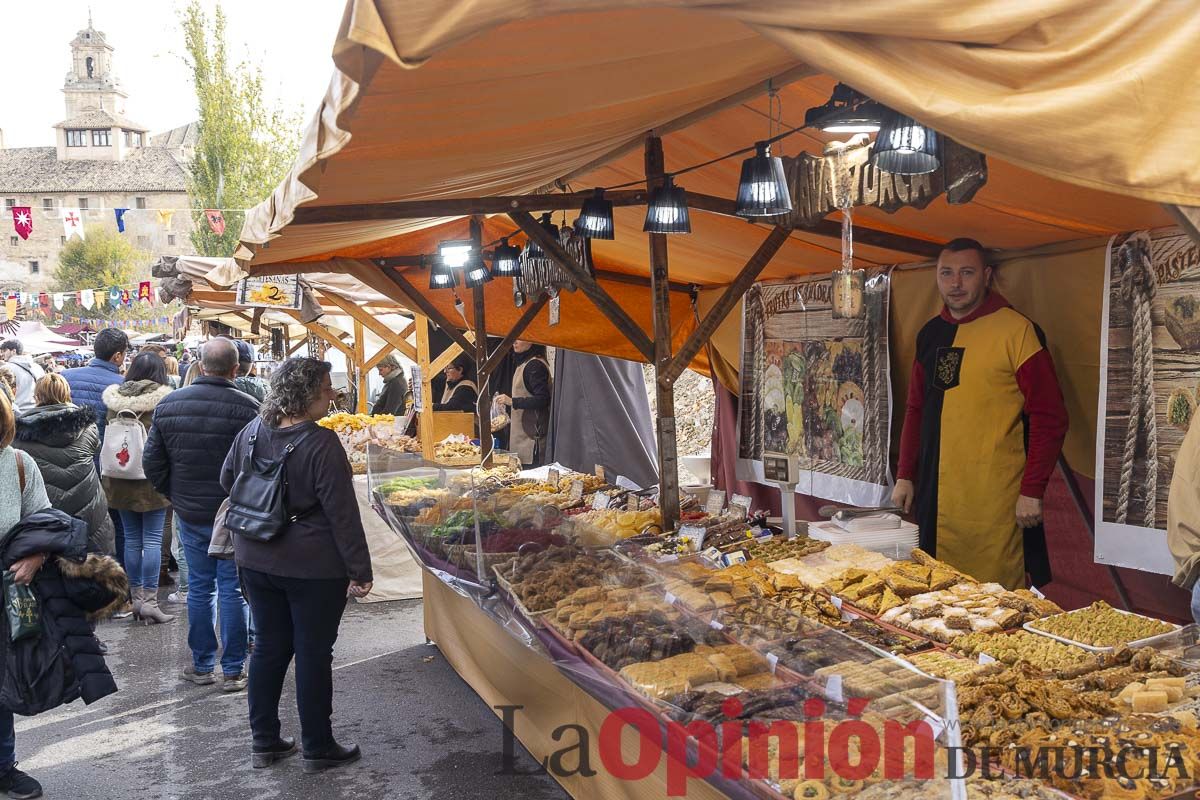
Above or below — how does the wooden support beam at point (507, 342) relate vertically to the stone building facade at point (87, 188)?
below

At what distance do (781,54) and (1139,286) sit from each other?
2267 millimetres

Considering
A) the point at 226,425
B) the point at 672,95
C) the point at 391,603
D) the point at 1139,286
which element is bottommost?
the point at 391,603

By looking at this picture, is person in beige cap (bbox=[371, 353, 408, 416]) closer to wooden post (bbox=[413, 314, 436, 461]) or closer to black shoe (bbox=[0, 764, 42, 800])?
wooden post (bbox=[413, 314, 436, 461])

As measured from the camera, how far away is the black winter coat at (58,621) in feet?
12.3

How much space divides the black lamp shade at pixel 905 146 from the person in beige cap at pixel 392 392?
11.0 meters

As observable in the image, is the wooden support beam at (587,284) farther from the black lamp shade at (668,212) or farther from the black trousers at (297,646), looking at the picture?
the black trousers at (297,646)

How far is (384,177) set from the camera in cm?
353

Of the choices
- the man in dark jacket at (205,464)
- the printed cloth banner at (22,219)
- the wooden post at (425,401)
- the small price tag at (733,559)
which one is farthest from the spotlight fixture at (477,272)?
the printed cloth banner at (22,219)

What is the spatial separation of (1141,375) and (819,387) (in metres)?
2.30

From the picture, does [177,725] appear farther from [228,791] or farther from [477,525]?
[477,525]

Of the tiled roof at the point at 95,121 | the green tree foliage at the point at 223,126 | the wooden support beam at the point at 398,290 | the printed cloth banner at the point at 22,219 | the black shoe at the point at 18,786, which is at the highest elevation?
the tiled roof at the point at 95,121

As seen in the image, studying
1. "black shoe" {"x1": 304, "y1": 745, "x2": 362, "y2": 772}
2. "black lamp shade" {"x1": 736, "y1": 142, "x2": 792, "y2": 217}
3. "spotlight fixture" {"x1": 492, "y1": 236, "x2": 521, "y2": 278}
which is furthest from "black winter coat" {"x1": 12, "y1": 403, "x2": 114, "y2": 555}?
"black lamp shade" {"x1": 736, "y1": 142, "x2": 792, "y2": 217}

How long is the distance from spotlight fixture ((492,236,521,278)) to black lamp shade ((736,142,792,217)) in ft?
10.8

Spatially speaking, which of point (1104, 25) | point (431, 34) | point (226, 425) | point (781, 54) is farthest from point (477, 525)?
point (1104, 25)
